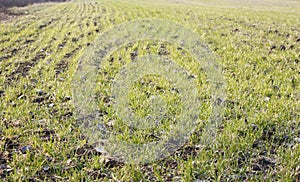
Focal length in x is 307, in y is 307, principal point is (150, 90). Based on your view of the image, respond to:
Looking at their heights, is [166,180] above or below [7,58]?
below

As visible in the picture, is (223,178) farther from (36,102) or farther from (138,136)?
(36,102)

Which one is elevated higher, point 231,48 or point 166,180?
point 231,48

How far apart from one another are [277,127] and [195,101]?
3.99 ft

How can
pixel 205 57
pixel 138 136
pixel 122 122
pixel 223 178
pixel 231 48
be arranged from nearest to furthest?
pixel 223 178 → pixel 138 136 → pixel 122 122 → pixel 205 57 → pixel 231 48

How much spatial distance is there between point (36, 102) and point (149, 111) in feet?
5.81

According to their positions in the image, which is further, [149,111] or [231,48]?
[231,48]

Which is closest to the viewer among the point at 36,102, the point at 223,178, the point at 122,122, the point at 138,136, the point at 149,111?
the point at 223,178

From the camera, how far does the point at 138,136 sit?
3623mm

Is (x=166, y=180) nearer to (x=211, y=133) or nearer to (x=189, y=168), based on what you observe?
Answer: (x=189, y=168)

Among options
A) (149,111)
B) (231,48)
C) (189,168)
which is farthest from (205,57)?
(189,168)

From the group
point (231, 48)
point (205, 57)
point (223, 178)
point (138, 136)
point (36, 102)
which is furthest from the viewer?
point (231, 48)

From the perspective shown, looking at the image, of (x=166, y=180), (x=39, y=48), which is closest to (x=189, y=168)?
(x=166, y=180)

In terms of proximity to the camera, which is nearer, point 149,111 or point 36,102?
point 149,111

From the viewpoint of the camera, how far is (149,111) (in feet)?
14.0
